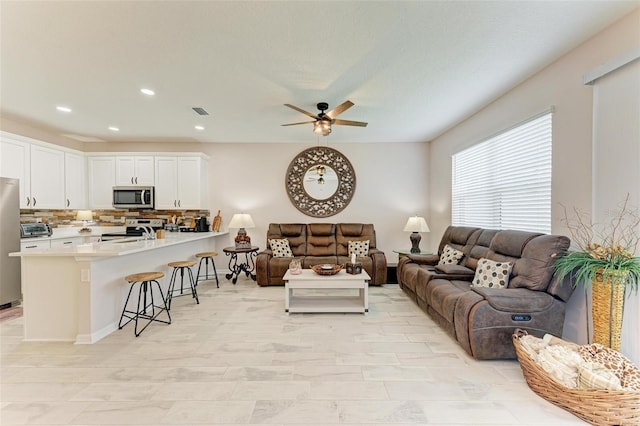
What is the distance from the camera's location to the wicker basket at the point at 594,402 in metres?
1.56

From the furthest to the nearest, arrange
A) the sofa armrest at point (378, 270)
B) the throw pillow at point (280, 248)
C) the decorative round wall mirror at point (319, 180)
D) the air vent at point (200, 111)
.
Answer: the decorative round wall mirror at point (319, 180)
the throw pillow at point (280, 248)
the sofa armrest at point (378, 270)
the air vent at point (200, 111)

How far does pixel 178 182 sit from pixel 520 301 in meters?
5.45

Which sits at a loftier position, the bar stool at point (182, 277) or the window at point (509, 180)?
the window at point (509, 180)

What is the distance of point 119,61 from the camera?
8.20ft

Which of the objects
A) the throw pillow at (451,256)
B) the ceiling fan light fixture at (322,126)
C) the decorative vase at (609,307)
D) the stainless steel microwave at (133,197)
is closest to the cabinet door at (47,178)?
the stainless steel microwave at (133,197)

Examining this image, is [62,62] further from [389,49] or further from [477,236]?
[477,236]

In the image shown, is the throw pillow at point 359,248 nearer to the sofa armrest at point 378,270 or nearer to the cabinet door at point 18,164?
the sofa armrest at point 378,270

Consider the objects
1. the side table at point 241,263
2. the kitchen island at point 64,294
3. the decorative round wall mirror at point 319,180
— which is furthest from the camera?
the decorative round wall mirror at point 319,180

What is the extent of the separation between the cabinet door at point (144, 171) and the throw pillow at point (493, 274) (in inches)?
219

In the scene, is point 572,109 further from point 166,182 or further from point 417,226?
point 166,182

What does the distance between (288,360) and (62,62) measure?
345 cm

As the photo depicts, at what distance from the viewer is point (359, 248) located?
4.97m

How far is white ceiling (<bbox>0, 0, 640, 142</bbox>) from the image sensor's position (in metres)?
1.89

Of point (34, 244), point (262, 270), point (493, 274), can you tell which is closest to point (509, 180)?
point (493, 274)
